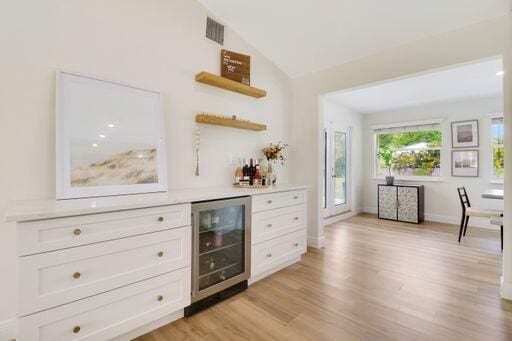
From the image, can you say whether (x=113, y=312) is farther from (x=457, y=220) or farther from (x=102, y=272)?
(x=457, y=220)

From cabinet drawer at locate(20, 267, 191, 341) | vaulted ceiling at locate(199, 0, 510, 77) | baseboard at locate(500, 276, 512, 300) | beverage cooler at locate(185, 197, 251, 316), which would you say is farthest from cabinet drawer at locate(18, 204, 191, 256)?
baseboard at locate(500, 276, 512, 300)

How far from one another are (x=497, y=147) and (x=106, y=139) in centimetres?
602

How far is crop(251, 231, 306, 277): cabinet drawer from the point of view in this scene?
2.38 meters

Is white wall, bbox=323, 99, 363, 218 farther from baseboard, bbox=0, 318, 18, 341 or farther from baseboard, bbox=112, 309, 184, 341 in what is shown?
baseboard, bbox=0, 318, 18, 341

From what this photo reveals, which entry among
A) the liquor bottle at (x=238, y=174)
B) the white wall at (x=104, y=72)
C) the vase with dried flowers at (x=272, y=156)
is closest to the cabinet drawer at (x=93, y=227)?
the white wall at (x=104, y=72)

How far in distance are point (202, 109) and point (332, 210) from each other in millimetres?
3592

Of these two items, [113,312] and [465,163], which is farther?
[465,163]

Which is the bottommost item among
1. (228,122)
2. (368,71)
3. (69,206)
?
(69,206)

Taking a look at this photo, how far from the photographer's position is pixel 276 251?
8.49 ft

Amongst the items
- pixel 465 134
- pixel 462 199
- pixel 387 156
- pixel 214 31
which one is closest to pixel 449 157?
pixel 465 134

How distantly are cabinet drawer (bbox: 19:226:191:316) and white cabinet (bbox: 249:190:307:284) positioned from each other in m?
0.76

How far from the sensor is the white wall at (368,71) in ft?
7.34

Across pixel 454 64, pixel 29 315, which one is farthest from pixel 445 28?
pixel 29 315

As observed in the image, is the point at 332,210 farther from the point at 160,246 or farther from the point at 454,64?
the point at 160,246
